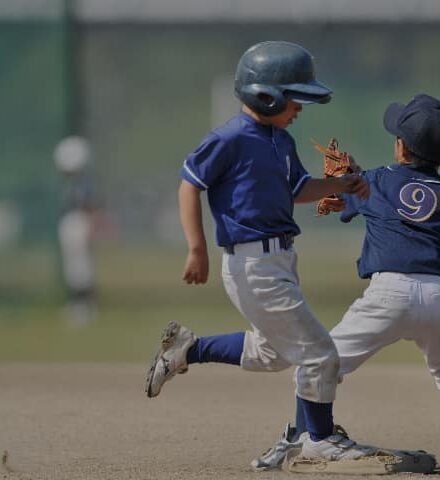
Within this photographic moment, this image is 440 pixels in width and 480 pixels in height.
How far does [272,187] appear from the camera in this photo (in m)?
4.43

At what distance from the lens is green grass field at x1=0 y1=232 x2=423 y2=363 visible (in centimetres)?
984

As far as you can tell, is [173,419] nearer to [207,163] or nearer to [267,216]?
[267,216]

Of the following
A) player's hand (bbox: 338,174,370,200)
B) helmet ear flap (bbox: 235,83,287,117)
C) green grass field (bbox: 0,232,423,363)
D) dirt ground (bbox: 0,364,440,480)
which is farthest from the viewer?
green grass field (bbox: 0,232,423,363)

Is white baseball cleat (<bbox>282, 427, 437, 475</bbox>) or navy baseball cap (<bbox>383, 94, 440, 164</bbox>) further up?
navy baseball cap (<bbox>383, 94, 440, 164</bbox>)

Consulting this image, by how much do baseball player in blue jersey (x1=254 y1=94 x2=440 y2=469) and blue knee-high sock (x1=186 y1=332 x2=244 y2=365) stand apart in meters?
0.31

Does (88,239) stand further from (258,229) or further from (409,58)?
(258,229)

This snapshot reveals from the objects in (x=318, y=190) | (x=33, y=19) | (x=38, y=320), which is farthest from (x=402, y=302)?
(x=33, y=19)

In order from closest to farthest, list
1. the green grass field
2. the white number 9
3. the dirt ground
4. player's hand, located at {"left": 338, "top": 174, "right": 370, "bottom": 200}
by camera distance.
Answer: player's hand, located at {"left": 338, "top": 174, "right": 370, "bottom": 200}
the white number 9
the dirt ground
the green grass field

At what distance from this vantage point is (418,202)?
4.70 metres

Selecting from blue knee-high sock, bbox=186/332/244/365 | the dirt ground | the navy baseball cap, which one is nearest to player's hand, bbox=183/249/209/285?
blue knee-high sock, bbox=186/332/244/365

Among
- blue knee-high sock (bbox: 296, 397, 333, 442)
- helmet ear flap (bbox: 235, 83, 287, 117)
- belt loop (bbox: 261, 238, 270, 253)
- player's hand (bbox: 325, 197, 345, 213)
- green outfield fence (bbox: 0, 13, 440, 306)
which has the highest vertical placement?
helmet ear flap (bbox: 235, 83, 287, 117)

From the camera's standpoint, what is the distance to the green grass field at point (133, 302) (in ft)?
32.3

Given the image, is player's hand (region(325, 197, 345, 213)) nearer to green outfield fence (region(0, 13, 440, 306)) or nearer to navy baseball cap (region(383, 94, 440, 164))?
navy baseball cap (region(383, 94, 440, 164))

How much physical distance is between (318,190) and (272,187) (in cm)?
24
